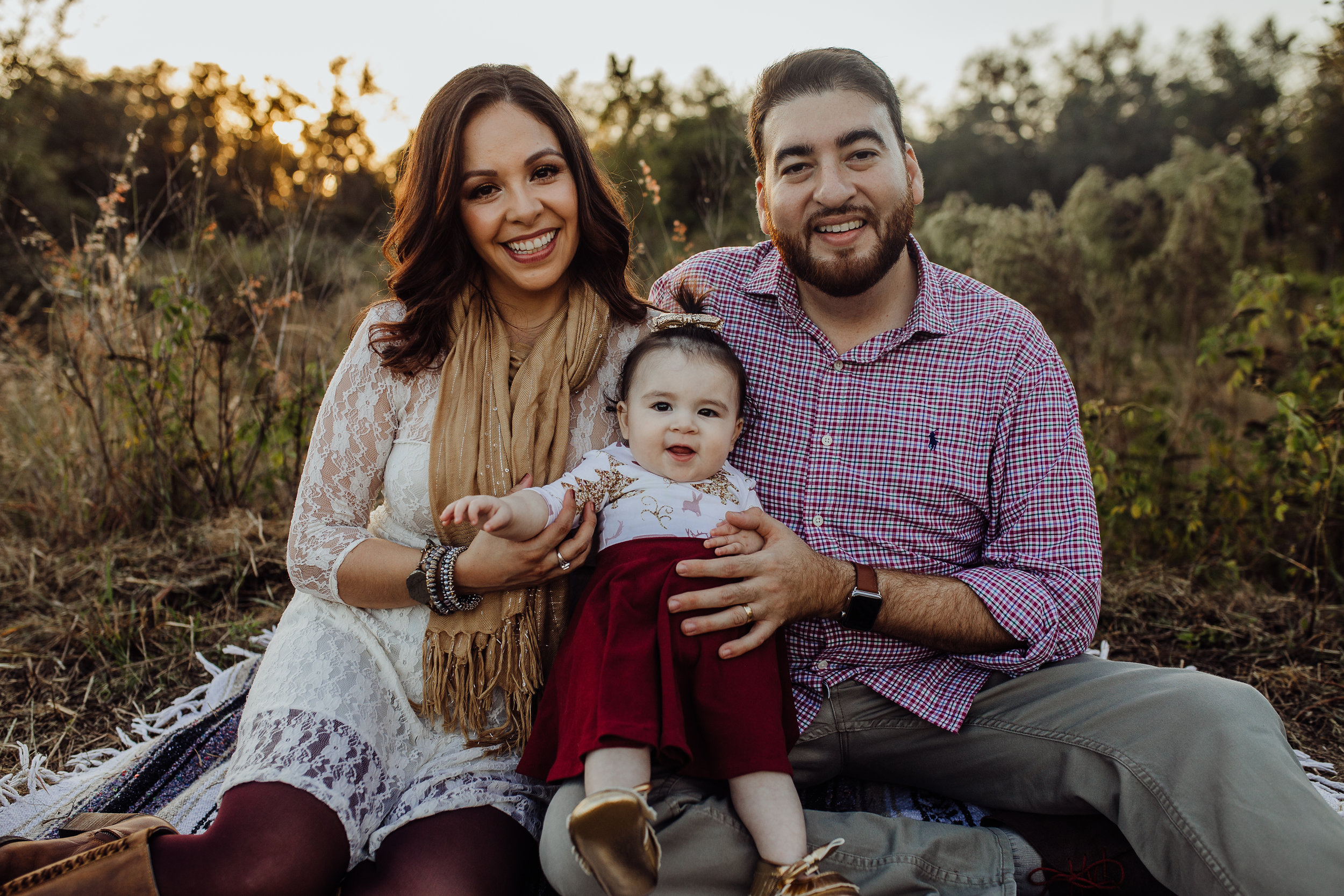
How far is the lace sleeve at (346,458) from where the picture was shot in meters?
2.10

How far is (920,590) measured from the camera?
82.0 inches

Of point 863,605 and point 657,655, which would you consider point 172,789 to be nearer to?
point 657,655

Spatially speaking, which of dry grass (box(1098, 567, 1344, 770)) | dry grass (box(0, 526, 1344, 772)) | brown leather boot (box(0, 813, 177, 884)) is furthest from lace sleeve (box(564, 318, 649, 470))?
dry grass (box(1098, 567, 1344, 770))

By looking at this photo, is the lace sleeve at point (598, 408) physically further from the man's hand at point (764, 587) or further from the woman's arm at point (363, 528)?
the man's hand at point (764, 587)

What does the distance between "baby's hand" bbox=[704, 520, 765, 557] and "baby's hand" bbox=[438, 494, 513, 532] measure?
49cm

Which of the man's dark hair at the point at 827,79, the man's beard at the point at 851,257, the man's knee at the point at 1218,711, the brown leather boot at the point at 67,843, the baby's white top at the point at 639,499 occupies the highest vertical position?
the man's dark hair at the point at 827,79

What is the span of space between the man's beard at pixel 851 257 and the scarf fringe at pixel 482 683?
125 cm

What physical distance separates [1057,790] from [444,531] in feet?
5.34

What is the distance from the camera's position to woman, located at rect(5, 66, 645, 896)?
1.76 m

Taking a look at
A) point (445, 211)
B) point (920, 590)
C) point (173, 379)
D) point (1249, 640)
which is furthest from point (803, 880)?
point (173, 379)

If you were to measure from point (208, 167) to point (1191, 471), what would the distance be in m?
5.62

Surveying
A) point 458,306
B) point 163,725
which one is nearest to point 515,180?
point 458,306

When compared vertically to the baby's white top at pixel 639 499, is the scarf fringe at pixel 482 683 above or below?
below

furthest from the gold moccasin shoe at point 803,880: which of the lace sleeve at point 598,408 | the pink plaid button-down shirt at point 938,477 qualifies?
the lace sleeve at point 598,408
